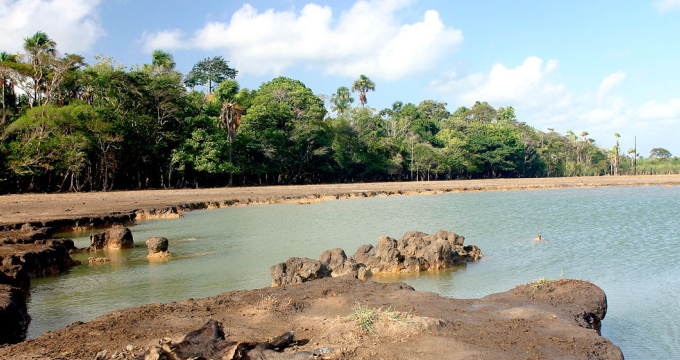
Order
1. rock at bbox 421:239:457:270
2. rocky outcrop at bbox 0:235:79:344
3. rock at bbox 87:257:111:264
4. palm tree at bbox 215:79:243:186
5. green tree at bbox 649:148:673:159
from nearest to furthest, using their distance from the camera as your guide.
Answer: rocky outcrop at bbox 0:235:79:344 → rock at bbox 421:239:457:270 → rock at bbox 87:257:111:264 → palm tree at bbox 215:79:243:186 → green tree at bbox 649:148:673:159

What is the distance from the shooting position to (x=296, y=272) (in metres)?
10.4

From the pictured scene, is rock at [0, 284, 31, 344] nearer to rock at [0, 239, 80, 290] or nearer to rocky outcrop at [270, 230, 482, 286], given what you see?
rock at [0, 239, 80, 290]

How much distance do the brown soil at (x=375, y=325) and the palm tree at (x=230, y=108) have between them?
132 ft

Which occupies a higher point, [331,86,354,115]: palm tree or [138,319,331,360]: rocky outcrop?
[331,86,354,115]: palm tree

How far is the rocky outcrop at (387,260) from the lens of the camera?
10.5m

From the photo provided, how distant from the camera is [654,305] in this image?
9406 mm

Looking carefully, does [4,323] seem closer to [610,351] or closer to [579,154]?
[610,351]

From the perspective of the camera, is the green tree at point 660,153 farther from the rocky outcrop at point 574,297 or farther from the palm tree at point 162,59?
the rocky outcrop at point 574,297

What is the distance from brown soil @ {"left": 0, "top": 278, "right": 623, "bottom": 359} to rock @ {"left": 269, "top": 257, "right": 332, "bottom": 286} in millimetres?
1646

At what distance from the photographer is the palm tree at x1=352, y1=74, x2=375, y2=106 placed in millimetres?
96625

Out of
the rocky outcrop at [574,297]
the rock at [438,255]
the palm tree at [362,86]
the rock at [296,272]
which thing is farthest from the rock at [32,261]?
the palm tree at [362,86]

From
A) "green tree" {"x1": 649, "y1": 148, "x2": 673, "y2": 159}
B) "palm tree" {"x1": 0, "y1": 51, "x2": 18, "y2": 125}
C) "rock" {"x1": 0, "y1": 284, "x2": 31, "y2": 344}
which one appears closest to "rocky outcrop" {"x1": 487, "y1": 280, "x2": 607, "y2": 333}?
"rock" {"x1": 0, "y1": 284, "x2": 31, "y2": 344}

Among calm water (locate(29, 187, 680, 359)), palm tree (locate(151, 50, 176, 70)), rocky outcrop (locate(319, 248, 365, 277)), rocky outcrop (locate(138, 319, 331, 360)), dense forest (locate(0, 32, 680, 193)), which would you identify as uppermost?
palm tree (locate(151, 50, 176, 70))

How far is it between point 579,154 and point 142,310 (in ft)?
336
